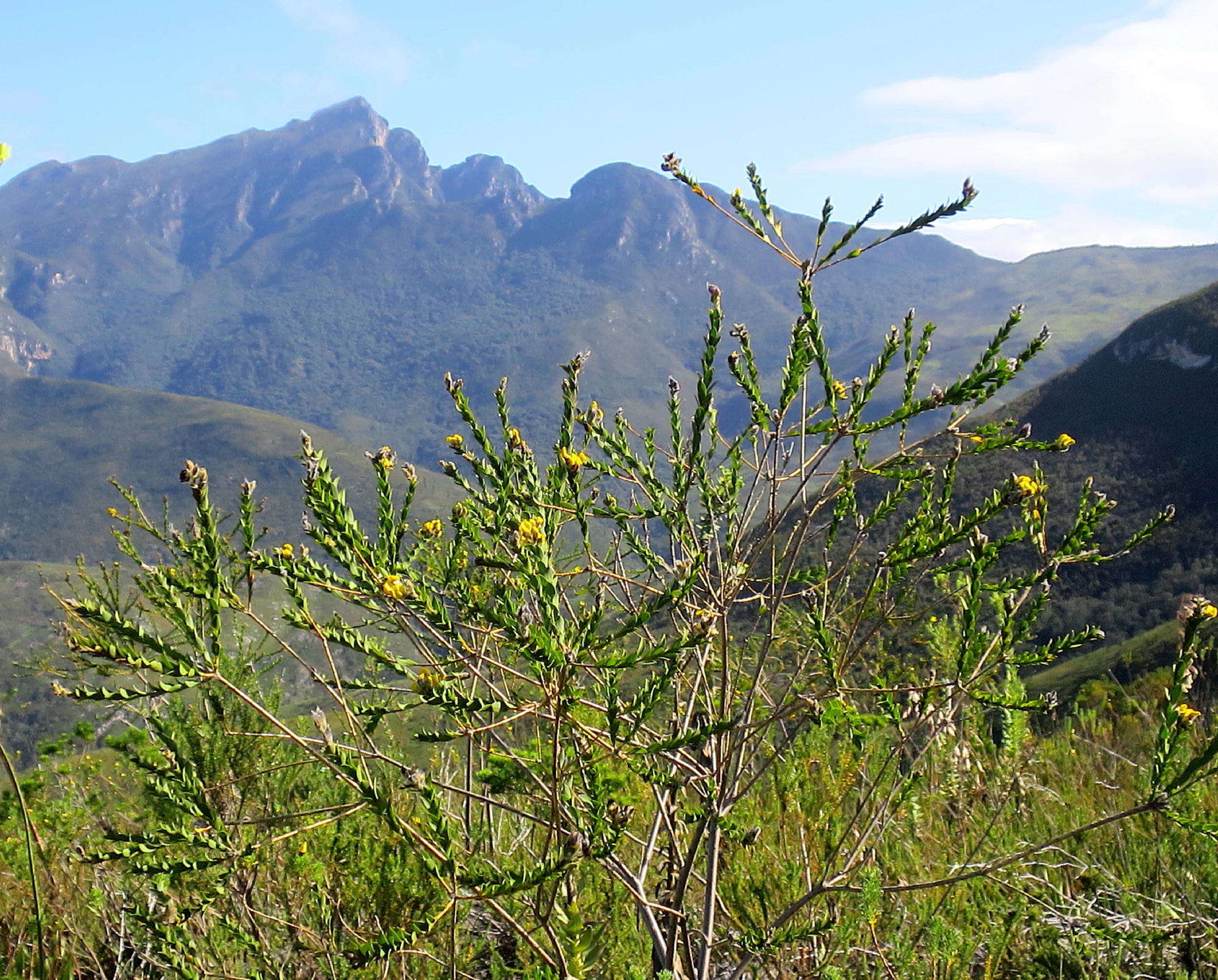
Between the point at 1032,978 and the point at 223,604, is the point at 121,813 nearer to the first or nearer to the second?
the point at 223,604

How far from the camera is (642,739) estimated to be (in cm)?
234

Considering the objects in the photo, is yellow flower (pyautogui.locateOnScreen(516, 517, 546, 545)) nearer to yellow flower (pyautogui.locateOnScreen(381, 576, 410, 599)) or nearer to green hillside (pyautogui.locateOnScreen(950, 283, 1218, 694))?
yellow flower (pyautogui.locateOnScreen(381, 576, 410, 599))

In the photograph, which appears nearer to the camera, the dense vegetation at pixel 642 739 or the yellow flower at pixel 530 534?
the yellow flower at pixel 530 534

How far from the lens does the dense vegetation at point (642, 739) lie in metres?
1.67

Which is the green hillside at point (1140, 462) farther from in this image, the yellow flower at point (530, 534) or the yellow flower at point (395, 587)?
the yellow flower at point (395, 587)

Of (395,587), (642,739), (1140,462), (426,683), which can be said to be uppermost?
(395,587)

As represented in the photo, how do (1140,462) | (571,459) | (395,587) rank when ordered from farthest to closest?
1. (1140,462)
2. (571,459)
3. (395,587)

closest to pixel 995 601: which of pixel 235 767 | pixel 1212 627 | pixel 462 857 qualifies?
pixel 462 857

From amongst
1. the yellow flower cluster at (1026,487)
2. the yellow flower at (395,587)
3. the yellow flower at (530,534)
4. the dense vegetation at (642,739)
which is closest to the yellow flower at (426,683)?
the dense vegetation at (642,739)

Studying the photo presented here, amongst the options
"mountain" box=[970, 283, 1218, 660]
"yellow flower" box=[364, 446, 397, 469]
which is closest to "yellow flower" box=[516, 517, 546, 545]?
"yellow flower" box=[364, 446, 397, 469]

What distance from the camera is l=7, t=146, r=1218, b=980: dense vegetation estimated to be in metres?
1.67

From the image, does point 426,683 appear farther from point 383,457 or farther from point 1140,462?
point 1140,462

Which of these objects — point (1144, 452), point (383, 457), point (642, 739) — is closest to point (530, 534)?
point (383, 457)

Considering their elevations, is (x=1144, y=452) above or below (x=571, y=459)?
below
